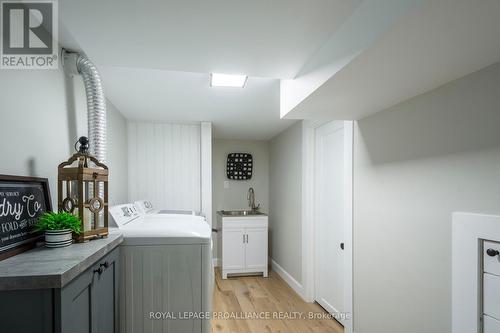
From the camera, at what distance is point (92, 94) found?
160cm

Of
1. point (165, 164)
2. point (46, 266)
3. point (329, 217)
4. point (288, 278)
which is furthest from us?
point (288, 278)

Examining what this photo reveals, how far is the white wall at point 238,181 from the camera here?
4.49m

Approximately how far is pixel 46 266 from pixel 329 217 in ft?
7.72


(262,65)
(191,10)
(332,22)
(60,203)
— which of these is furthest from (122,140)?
(332,22)

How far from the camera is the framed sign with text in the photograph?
946mm

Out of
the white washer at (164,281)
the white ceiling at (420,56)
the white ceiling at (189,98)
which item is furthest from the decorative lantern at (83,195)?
the white ceiling at (420,56)

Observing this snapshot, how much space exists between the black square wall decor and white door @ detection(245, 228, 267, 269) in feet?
3.18

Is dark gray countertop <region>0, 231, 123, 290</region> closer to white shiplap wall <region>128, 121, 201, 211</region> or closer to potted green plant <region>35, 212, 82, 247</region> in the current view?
potted green plant <region>35, 212, 82, 247</region>

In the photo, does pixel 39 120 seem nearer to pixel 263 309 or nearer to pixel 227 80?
pixel 227 80

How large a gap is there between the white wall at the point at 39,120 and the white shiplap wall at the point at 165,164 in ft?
4.92

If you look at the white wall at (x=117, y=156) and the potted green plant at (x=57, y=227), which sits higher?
the white wall at (x=117, y=156)

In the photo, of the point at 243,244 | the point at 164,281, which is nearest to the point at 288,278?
the point at 243,244

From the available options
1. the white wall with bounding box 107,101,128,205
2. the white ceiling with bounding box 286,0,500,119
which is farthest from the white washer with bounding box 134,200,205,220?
the white ceiling with bounding box 286,0,500,119

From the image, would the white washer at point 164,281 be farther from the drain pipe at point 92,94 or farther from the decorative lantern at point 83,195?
the drain pipe at point 92,94
